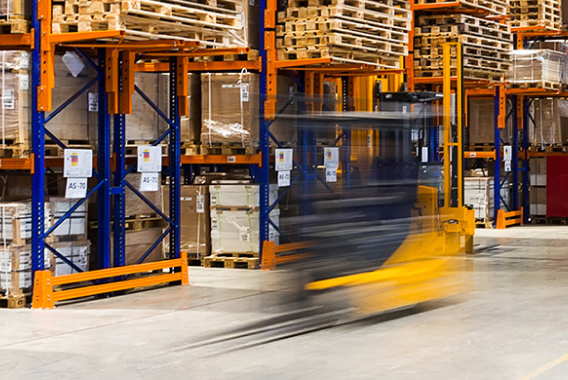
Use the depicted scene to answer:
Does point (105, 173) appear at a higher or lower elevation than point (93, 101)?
lower

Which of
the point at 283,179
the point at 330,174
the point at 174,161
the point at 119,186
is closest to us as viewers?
the point at 119,186

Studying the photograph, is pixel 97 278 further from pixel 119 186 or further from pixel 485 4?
pixel 485 4

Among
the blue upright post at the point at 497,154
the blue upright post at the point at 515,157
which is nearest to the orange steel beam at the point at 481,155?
the blue upright post at the point at 497,154

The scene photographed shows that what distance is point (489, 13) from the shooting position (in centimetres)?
1723

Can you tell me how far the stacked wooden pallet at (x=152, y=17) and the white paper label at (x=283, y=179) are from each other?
3.08 metres

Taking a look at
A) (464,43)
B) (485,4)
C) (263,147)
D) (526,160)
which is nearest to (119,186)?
(263,147)

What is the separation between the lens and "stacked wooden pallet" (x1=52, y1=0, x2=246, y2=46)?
912 cm

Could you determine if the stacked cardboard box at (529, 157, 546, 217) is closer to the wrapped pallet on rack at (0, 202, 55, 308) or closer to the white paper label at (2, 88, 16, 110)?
the wrapped pallet on rack at (0, 202, 55, 308)

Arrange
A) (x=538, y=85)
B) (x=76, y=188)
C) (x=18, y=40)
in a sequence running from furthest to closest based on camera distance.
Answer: (x=538, y=85) → (x=76, y=188) → (x=18, y=40)

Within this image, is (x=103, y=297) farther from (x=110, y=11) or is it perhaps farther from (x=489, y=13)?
(x=489, y=13)

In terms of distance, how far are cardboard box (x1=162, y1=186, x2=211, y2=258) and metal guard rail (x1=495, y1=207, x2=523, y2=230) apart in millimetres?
8100

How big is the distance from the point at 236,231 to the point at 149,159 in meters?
2.38

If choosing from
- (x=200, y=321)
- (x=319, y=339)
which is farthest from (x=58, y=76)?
(x=319, y=339)

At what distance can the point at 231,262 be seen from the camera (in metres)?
12.9
